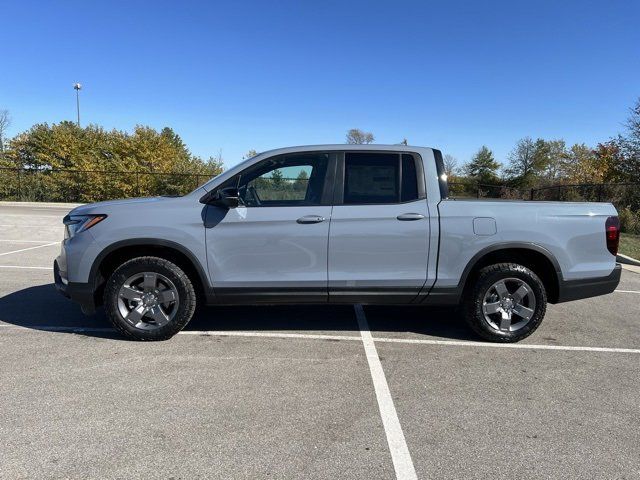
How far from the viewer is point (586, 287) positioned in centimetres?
454

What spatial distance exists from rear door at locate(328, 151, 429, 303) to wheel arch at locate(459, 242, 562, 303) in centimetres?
51

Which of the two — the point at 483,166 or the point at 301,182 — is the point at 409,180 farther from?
the point at 483,166

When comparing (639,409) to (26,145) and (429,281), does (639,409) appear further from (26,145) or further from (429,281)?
(26,145)

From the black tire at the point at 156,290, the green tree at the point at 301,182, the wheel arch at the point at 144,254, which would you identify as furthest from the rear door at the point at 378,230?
the black tire at the point at 156,290

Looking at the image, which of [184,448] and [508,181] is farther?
[508,181]

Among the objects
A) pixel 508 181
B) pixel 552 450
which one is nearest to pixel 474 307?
pixel 552 450

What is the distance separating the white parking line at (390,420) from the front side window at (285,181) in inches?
60.5

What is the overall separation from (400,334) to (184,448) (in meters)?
2.71

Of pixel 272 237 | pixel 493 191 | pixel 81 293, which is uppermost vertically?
pixel 493 191

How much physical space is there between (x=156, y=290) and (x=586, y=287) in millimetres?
4229

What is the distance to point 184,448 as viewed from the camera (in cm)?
271

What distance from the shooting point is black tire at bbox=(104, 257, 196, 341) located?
4.32m

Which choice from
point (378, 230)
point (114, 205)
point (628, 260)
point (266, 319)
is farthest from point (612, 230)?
point (628, 260)

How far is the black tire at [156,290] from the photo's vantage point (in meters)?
4.32
